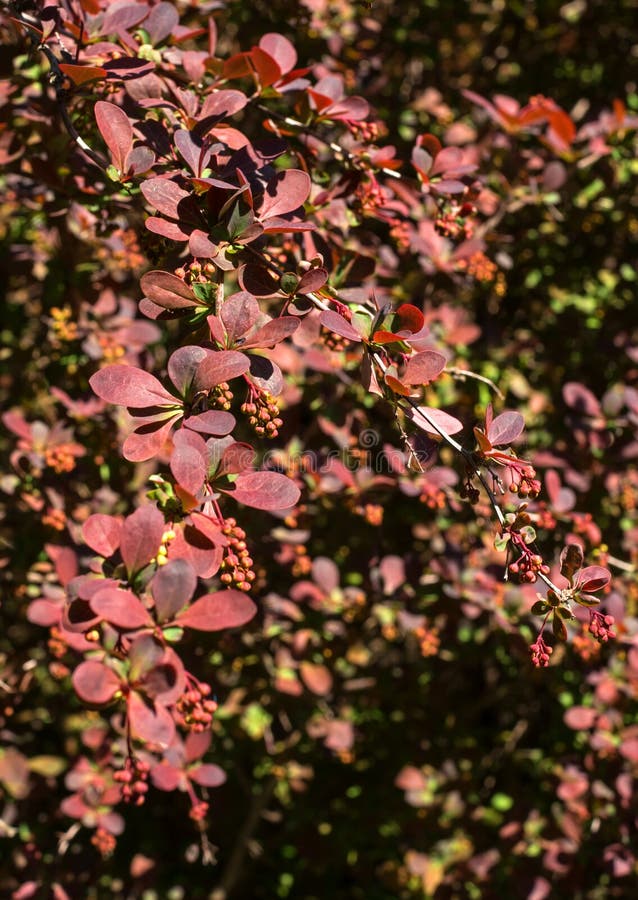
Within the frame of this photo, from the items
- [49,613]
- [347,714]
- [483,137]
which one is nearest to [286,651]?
[347,714]

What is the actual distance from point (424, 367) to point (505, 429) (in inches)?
6.3

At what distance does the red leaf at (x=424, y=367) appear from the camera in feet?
4.39

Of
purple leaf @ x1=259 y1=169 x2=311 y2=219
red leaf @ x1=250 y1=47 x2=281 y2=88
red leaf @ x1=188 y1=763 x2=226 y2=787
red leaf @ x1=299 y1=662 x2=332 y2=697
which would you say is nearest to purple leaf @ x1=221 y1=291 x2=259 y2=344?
purple leaf @ x1=259 y1=169 x2=311 y2=219

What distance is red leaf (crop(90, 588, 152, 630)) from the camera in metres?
1.19

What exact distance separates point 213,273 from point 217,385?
8.1 inches

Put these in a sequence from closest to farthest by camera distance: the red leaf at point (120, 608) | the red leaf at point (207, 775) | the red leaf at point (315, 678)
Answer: the red leaf at point (120, 608) < the red leaf at point (207, 775) < the red leaf at point (315, 678)

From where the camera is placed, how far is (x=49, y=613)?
1.95 metres

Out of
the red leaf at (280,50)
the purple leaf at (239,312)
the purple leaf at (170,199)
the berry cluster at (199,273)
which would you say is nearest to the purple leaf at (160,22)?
the red leaf at (280,50)

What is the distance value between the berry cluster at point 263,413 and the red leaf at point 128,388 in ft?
0.39

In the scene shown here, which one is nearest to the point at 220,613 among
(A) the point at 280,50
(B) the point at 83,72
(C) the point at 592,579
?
(C) the point at 592,579

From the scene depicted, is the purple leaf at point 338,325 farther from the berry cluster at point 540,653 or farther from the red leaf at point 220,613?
the berry cluster at point 540,653

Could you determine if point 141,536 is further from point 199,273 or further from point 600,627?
point 600,627

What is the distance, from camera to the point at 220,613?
4.36 ft

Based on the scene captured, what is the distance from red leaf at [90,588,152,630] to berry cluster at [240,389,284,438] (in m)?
0.31
